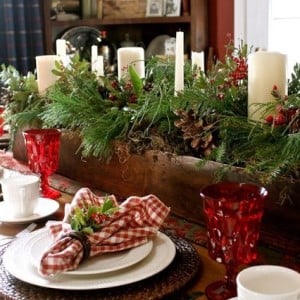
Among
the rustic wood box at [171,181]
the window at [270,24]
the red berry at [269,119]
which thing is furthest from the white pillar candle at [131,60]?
the window at [270,24]

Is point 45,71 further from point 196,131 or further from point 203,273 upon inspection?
point 203,273

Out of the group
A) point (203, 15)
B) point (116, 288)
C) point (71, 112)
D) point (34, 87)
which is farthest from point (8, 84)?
point (203, 15)

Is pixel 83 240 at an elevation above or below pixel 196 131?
below

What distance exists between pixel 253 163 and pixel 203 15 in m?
2.32

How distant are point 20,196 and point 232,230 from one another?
56 cm

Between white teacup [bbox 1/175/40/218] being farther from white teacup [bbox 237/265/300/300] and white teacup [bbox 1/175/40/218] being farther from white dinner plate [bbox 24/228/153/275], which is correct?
white teacup [bbox 237/265/300/300]

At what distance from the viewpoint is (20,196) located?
1.20m

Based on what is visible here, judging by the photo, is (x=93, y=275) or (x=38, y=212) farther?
(x=38, y=212)

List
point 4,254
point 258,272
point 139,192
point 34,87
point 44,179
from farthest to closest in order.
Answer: point 34,87, point 44,179, point 139,192, point 4,254, point 258,272

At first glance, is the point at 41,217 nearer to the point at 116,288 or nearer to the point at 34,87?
the point at 116,288

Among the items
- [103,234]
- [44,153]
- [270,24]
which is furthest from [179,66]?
[270,24]

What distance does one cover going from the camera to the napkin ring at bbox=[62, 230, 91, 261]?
35.2 inches

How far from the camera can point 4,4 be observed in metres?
3.39

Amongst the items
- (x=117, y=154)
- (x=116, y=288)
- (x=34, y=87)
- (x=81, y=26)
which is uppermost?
(x=81, y=26)
